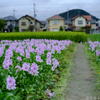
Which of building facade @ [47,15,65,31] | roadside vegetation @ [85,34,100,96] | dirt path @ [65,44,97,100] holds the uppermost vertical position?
building facade @ [47,15,65,31]

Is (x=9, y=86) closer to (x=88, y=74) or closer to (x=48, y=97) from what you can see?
(x=48, y=97)

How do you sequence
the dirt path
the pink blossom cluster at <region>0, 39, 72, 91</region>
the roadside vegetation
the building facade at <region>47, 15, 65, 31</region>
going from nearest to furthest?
the pink blossom cluster at <region>0, 39, 72, 91</region> → the dirt path → the roadside vegetation → the building facade at <region>47, 15, 65, 31</region>

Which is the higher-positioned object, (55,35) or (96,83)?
(55,35)

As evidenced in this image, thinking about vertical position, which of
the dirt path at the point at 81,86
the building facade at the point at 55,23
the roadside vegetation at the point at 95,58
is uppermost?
the building facade at the point at 55,23

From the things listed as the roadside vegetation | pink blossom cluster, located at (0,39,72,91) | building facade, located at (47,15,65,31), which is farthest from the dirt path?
building facade, located at (47,15,65,31)

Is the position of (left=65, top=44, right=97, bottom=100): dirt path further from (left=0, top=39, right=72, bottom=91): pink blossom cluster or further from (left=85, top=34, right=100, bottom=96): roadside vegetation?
(left=0, top=39, right=72, bottom=91): pink blossom cluster

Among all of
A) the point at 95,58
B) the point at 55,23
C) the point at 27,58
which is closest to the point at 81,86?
the point at 27,58

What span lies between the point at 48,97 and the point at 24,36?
14.1 meters

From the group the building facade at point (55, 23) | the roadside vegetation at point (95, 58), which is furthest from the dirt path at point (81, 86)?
the building facade at point (55, 23)

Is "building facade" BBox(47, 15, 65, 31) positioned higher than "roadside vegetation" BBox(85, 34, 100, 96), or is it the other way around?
"building facade" BBox(47, 15, 65, 31)

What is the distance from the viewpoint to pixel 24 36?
17.1 meters

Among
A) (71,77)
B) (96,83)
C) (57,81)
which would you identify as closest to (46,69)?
(57,81)

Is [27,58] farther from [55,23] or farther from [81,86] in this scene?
[55,23]

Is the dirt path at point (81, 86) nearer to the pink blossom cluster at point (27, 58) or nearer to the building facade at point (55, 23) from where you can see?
the pink blossom cluster at point (27, 58)
